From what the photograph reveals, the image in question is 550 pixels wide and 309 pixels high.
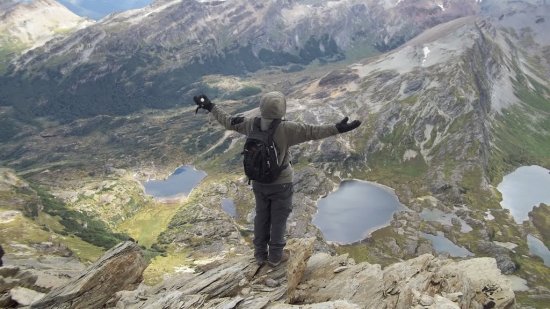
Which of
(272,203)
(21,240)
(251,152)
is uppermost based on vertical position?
(251,152)

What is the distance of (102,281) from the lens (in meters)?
27.2

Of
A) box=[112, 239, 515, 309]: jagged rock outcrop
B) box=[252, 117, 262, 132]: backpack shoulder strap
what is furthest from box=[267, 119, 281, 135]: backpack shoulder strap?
box=[112, 239, 515, 309]: jagged rock outcrop

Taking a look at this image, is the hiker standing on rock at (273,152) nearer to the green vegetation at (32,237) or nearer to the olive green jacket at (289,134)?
the olive green jacket at (289,134)

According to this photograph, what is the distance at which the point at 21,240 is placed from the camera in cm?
16488

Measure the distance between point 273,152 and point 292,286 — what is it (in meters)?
6.92

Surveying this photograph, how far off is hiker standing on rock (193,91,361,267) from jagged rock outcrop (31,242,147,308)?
9.59 metres

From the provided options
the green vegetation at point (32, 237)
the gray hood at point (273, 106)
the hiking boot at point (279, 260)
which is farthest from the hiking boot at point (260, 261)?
the green vegetation at point (32, 237)

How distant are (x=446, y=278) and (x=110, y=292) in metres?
18.6

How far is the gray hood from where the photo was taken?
69.5 ft

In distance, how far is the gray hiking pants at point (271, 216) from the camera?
74.0 ft

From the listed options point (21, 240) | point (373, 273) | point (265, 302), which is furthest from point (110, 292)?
point (21, 240)

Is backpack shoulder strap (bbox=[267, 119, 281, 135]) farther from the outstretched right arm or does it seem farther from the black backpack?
the outstretched right arm

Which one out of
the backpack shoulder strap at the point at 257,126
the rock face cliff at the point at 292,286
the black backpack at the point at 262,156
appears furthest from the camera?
the rock face cliff at the point at 292,286

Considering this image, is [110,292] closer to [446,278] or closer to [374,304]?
[374,304]
